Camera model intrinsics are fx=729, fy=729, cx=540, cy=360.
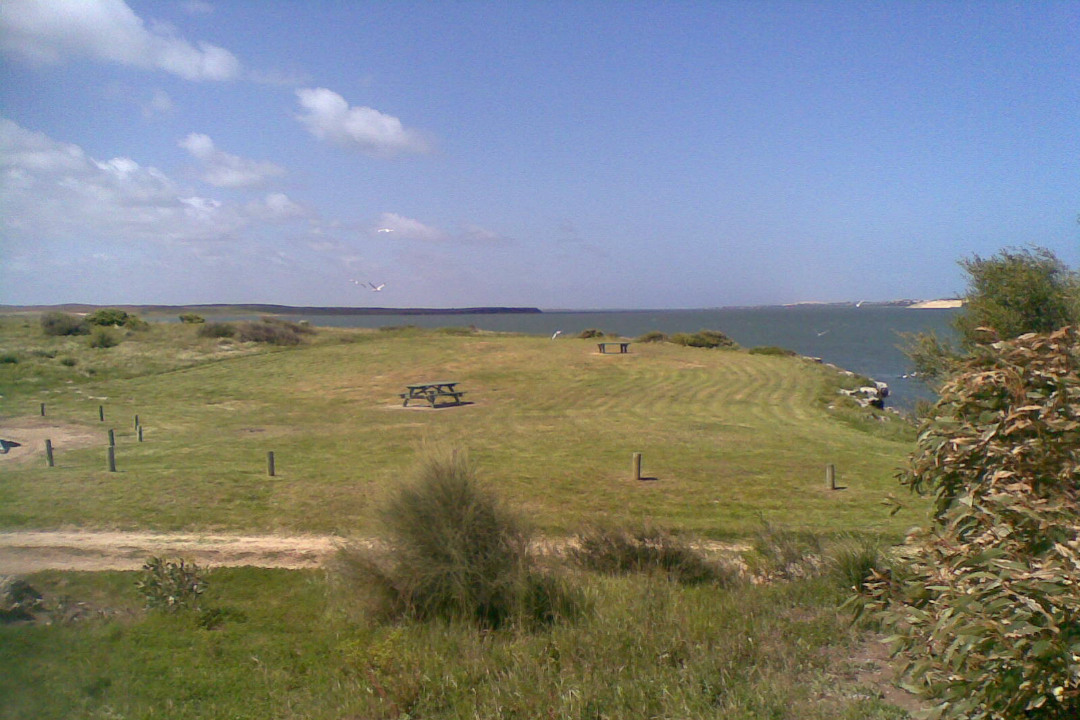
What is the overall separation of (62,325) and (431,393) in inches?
1001

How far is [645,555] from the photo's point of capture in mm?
8469

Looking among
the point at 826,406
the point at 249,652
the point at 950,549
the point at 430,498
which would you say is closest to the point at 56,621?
the point at 249,652

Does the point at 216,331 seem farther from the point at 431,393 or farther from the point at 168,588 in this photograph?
the point at 168,588

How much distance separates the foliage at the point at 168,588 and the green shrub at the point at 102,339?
37.1 metres

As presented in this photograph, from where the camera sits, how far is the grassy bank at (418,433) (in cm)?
1244

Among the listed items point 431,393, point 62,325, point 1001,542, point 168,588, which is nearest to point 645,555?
point 168,588

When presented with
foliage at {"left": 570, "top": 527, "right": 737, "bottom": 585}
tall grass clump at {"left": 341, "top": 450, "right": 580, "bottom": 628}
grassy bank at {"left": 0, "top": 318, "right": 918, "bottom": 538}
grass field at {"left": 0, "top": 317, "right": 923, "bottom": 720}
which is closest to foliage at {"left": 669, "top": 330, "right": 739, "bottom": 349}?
grassy bank at {"left": 0, "top": 318, "right": 918, "bottom": 538}

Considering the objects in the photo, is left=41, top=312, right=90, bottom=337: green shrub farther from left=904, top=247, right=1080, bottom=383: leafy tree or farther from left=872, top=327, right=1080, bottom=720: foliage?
left=872, top=327, right=1080, bottom=720: foliage

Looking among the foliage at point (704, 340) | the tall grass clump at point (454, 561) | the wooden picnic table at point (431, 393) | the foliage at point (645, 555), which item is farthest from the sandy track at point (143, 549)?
the foliage at point (704, 340)

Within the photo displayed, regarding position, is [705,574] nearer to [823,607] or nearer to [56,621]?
[823,607]

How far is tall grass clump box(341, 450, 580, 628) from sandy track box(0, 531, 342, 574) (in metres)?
2.35

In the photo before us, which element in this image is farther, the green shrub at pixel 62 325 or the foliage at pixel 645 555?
the green shrub at pixel 62 325

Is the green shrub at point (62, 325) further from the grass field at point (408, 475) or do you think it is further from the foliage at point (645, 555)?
the foliage at point (645, 555)

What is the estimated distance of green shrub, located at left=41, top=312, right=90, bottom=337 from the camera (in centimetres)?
3944
